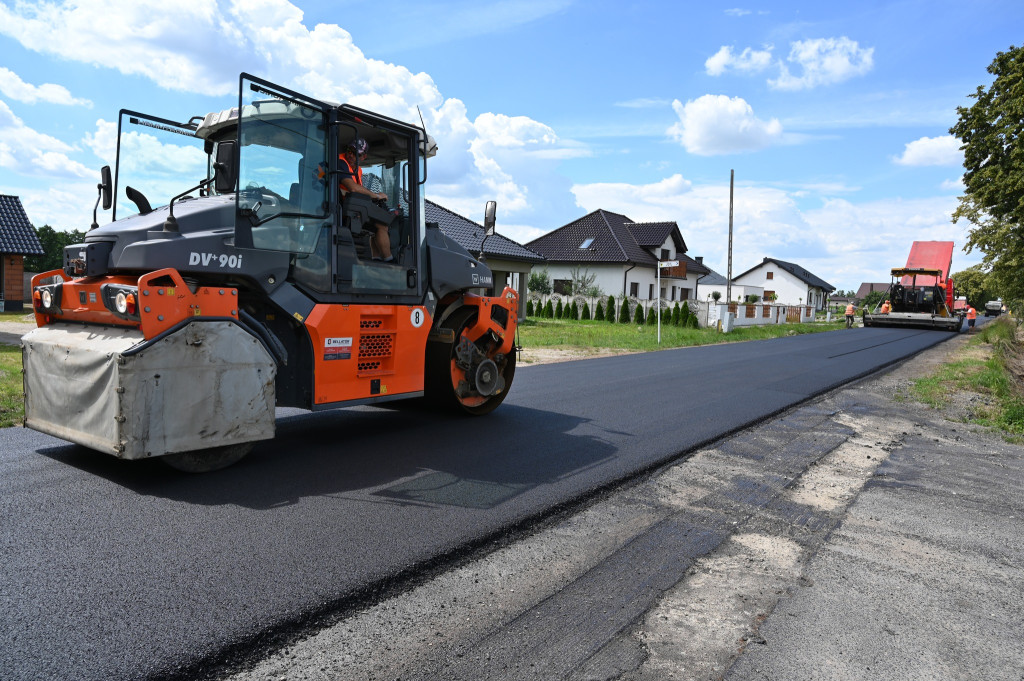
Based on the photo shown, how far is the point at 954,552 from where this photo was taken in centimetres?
403

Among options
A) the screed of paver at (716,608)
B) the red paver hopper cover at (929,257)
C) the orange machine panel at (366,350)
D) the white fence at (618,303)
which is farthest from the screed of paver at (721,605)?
the red paver hopper cover at (929,257)

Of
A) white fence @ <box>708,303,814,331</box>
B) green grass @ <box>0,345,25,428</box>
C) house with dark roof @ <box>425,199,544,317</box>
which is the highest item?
house with dark roof @ <box>425,199,544,317</box>

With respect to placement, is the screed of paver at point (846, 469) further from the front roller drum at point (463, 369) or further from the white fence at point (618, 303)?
the white fence at point (618, 303)

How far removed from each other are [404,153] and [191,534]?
3.74 m

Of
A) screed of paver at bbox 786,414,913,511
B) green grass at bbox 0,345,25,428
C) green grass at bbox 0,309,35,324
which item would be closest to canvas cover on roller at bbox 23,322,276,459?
green grass at bbox 0,345,25,428

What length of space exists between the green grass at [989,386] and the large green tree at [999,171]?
292cm

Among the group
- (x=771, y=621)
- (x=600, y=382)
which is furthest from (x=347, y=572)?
(x=600, y=382)

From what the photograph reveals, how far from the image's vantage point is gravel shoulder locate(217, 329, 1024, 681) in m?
2.67

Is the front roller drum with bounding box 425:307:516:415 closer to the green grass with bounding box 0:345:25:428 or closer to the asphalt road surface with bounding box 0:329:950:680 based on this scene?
the asphalt road surface with bounding box 0:329:950:680

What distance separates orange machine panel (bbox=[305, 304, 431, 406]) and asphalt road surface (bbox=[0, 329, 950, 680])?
1.62 feet

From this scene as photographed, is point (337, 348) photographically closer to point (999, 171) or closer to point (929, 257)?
point (999, 171)

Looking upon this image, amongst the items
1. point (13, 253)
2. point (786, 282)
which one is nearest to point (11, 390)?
point (13, 253)

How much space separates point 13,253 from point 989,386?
25702mm

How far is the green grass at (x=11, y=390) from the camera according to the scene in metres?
5.99
